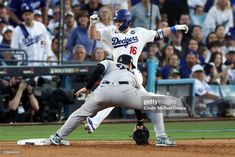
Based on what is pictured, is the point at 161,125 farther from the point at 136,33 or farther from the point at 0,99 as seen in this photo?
the point at 0,99

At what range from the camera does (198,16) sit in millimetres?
19172

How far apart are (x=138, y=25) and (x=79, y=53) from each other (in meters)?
1.78

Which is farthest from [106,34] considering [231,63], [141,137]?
[231,63]

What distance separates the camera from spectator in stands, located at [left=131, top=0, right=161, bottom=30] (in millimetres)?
17469

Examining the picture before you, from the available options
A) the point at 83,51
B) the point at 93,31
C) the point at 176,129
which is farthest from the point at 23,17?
the point at 93,31

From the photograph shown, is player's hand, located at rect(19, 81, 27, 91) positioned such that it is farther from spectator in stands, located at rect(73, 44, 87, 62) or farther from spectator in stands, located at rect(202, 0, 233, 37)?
spectator in stands, located at rect(202, 0, 233, 37)

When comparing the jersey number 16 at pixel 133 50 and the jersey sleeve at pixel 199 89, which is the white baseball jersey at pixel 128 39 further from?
the jersey sleeve at pixel 199 89

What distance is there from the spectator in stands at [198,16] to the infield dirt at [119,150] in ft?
29.5

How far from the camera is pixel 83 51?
1661 centimetres

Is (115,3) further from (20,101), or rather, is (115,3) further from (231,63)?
(20,101)

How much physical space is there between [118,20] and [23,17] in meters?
6.38

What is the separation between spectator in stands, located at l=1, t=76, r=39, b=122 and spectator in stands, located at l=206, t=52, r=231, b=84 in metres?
4.68

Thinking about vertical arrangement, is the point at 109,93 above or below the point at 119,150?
above

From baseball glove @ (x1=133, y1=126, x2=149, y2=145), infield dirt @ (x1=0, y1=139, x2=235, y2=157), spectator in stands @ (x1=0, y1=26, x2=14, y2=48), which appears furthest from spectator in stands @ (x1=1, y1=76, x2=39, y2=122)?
baseball glove @ (x1=133, y1=126, x2=149, y2=145)
